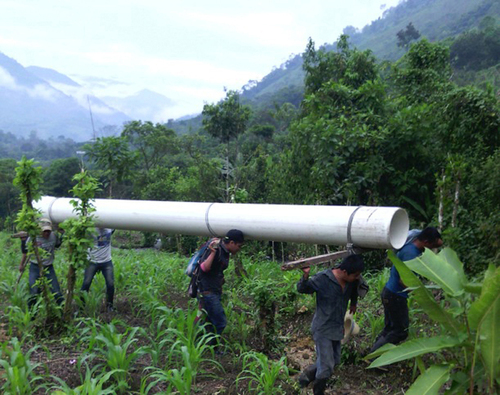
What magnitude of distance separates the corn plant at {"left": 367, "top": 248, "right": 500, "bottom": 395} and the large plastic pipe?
1.96 ft

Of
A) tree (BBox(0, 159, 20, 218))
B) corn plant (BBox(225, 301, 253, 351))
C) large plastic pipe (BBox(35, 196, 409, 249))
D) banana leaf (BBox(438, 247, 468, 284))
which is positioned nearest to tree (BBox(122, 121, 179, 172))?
tree (BBox(0, 159, 20, 218))

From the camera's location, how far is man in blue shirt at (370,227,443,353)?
4.14 metres

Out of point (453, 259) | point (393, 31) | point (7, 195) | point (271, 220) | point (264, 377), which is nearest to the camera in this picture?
point (453, 259)

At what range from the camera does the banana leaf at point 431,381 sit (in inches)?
107

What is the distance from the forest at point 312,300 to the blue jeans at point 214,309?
0.21m

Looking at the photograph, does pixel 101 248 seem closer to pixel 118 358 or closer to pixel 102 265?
pixel 102 265

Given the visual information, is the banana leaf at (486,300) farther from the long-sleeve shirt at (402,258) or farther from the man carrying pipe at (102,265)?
the man carrying pipe at (102,265)

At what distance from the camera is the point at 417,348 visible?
9.47ft

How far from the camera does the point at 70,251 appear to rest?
5094 mm

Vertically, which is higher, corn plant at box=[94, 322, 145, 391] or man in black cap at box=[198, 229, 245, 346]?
man in black cap at box=[198, 229, 245, 346]

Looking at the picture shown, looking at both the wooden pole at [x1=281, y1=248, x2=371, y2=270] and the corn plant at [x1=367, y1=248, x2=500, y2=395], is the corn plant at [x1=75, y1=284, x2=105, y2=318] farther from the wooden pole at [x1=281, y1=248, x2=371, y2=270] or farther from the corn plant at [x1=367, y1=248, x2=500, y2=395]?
the corn plant at [x1=367, y1=248, x2=500, y2=395]

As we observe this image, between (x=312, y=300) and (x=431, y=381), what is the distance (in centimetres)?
306

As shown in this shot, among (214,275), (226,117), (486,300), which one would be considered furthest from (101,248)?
(226,117)

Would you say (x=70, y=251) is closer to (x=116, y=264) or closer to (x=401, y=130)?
(x=116, y=264)
